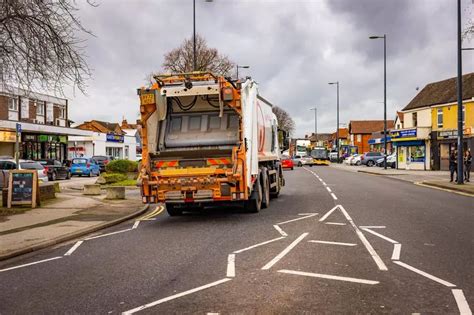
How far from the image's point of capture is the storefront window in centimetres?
4456

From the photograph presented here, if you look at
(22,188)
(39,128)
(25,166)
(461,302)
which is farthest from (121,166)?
(461,302)

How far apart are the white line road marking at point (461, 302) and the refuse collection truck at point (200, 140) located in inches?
260

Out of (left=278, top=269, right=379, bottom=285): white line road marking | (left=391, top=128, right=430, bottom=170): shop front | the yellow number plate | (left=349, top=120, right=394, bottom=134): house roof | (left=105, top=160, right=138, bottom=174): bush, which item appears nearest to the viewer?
(left=278, top=269, right=379, bottom=285): white line road marking

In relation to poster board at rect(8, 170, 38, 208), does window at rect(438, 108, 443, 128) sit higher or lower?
higher

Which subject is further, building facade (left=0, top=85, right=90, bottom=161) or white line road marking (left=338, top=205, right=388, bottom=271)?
building facade (left=0, top=85, right=90, bottom=161)

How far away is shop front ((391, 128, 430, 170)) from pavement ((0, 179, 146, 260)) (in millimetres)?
33012

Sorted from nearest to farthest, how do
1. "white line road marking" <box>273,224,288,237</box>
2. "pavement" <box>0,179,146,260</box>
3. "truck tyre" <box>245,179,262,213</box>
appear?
"pavement" <box>0,179,146,260</box> → "white line road marking" <box>273,224,288,237</box> → "truck tyre" <box>245,179,262,213</box>

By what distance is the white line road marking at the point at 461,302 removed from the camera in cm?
482

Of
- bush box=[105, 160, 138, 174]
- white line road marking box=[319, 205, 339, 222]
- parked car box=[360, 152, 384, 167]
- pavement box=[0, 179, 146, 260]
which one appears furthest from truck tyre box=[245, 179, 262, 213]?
parked car box=[360, 152, 384, 167]

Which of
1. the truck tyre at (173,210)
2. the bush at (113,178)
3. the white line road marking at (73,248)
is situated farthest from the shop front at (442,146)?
the white line road marking at (73,248)

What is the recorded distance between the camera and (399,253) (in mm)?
7695

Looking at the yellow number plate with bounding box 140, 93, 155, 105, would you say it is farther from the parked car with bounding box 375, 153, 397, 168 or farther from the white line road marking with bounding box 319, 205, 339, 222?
the parked car with bounding box 375, 153, 397, 168

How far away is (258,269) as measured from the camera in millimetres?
Result: 6699

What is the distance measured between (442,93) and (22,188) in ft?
137
